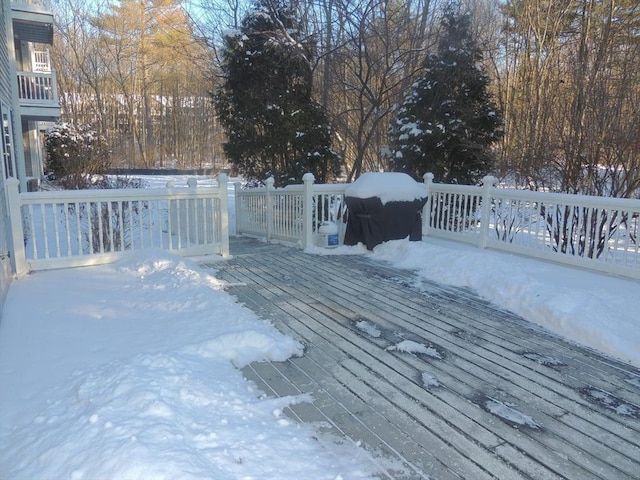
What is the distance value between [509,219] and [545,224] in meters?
0.44

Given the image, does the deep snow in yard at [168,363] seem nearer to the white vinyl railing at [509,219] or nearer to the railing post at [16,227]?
the railing post at [16,227]

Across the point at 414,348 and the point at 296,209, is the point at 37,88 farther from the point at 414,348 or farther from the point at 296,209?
the point at 414,348

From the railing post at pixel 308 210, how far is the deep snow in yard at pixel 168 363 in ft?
6.42

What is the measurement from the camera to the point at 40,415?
2.03m

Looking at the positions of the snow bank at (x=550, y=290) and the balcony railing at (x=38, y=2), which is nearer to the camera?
the snow bank at (x=550, y=290)

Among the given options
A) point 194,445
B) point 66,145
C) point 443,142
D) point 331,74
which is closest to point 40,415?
point 194,445

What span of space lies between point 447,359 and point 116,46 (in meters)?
28.7

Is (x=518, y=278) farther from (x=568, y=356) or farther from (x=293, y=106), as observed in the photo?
(x=293, y=106)

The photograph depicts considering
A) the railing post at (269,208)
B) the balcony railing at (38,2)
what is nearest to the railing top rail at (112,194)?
the railing post at (269,208)

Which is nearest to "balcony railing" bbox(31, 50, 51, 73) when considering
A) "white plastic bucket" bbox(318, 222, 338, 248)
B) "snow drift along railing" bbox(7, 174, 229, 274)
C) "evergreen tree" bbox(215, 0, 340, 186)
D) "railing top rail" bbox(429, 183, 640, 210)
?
"evergreen tree" bbox(215, 0, 340, 186)

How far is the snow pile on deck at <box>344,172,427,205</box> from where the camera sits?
5.93 m

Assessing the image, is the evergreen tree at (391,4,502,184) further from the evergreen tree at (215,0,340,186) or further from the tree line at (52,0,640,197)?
the evergreen tree at (215,0,340,186)

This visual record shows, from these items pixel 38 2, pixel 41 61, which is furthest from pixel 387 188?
pixel 41 61

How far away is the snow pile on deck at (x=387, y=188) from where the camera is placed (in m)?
5.93
